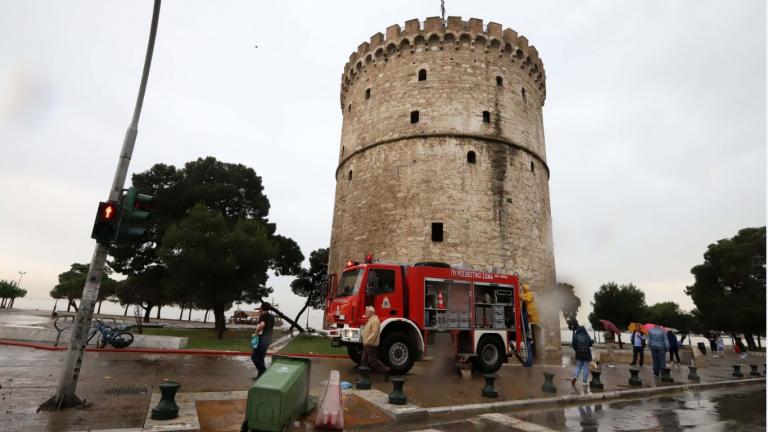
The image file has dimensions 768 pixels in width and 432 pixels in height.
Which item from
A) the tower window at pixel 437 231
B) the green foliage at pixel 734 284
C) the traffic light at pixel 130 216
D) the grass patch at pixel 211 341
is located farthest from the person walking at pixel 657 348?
the green foliage at pixel 734 284

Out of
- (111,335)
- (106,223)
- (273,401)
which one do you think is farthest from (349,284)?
(111,335)

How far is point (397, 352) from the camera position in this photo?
10.1m

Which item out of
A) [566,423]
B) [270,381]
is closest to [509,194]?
[566,423]

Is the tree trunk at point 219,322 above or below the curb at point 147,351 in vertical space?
above

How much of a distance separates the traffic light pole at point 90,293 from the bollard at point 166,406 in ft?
4.91

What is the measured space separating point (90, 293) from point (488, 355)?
945 centimetres

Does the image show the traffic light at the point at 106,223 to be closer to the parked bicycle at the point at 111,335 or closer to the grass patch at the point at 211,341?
the parked bicycle at the point at 111,335

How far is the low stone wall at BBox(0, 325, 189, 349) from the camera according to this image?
12.6 m

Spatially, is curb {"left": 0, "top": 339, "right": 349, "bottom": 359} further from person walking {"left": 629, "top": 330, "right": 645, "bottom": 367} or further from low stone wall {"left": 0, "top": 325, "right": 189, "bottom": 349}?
person walking {"left": 629, "top": 330, "right": 645, "bottom": 367}

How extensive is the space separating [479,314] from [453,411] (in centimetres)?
538

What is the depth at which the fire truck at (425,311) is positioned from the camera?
10188mm

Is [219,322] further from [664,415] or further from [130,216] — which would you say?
[664,415]

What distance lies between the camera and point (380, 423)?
568 centimetres

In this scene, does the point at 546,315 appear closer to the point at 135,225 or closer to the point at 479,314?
the point at 479,314
